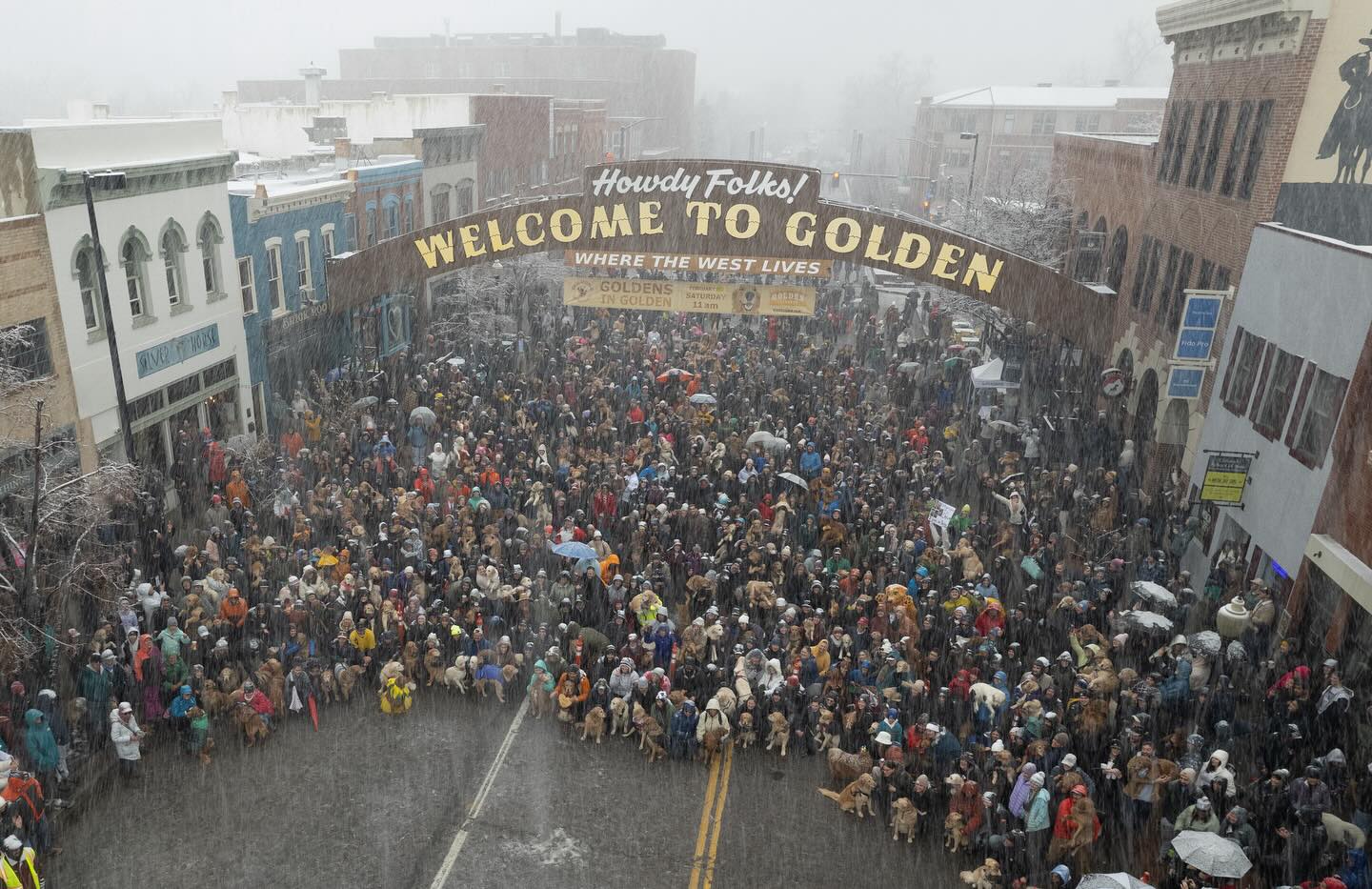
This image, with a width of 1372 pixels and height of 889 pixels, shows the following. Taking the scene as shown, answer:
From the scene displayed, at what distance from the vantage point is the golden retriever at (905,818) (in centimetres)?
1127

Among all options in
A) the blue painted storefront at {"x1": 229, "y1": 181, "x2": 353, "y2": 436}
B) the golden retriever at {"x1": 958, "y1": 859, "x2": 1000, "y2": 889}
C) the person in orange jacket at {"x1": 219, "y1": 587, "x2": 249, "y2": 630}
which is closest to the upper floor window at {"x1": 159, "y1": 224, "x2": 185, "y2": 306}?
the blue painted storefront at {"x1": 229, "y1": 181, "x2": 353, "y2": 436}

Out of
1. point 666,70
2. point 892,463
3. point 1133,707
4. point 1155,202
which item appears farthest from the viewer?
point 666,70

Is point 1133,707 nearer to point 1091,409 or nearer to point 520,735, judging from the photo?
point 520,735

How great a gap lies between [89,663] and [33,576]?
1.37m

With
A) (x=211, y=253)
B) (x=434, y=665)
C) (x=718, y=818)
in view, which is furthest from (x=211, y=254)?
(x=718, y=818)

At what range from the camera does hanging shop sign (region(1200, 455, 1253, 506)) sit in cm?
1619

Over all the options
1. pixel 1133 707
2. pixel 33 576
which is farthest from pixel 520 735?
pixel 1133 707

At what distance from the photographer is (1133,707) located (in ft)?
39.3

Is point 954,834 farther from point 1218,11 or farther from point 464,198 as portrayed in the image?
point 464,198

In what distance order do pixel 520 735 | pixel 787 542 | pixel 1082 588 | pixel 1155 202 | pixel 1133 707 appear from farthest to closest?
1. pixel 1155 202
2. pixel 787 542
3. pixel 1082 588
4. pixel 520 735
5. pixel 1133 707

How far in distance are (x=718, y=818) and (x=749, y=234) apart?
43.7 feet

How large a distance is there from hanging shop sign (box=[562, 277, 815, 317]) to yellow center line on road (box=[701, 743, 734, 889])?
11.9 meters

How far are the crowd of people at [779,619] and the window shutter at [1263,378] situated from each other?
241 centimetres

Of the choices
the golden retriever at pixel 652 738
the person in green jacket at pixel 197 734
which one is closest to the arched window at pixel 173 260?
the person in green jacket at pixel 197 734
